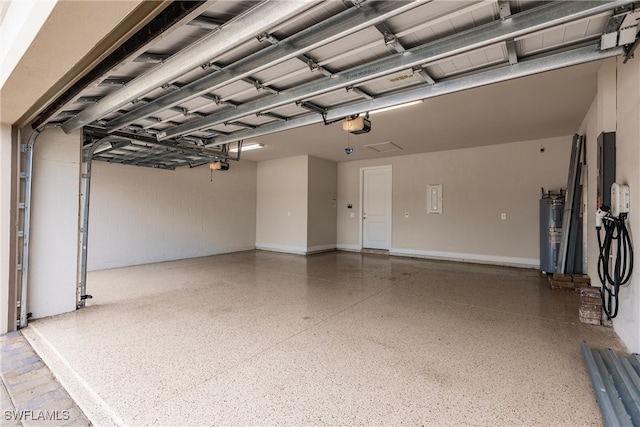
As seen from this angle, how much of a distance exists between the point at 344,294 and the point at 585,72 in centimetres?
383

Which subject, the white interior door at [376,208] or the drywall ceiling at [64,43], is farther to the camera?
the white interior door at [376,208]

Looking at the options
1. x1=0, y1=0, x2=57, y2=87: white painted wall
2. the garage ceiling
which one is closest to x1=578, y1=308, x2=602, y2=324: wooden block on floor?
the garage ceiling

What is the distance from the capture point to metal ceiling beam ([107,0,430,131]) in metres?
1.71

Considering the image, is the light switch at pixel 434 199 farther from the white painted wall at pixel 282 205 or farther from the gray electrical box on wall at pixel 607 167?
the gray electrical box on wall at pixel 607 167

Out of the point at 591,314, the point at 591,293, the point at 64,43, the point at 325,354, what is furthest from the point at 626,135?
the point at 64,43

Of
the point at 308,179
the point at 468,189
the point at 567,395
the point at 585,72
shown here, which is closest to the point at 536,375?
the point at 567,395

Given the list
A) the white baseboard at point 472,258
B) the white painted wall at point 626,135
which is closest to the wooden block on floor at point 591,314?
the white painted wall at point 626,135

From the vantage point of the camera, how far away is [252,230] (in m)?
9.02

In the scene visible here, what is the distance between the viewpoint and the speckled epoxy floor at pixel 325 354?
1.82m

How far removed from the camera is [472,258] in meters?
6.82

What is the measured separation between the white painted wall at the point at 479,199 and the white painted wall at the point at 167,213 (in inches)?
152

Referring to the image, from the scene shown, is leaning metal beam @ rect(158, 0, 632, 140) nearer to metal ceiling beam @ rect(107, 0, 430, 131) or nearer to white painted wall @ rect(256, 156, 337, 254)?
metal ceiling beam @ rect(107, 0, 430, 131)

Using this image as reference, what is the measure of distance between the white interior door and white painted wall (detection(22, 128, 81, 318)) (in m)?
6.39

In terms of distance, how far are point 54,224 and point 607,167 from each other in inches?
237
